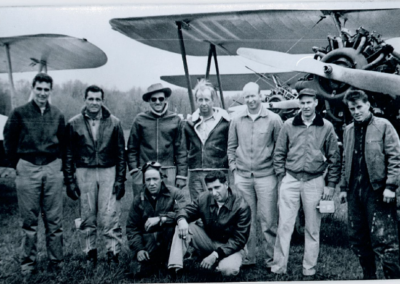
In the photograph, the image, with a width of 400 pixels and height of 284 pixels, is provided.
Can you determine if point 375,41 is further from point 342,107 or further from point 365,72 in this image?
point 342,107

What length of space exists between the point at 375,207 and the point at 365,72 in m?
1.50

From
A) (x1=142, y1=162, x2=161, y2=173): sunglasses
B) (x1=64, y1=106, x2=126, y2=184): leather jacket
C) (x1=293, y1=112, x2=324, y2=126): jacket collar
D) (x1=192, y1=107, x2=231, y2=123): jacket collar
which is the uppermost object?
(x1=192, y1=107, x2=231, y2=123): jacket collar

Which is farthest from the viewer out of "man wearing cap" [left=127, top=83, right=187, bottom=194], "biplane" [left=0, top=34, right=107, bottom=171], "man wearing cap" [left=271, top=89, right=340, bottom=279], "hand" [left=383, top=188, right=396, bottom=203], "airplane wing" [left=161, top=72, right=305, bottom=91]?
"airplane wing" [left=161, top=72, right=305, bottom=91]

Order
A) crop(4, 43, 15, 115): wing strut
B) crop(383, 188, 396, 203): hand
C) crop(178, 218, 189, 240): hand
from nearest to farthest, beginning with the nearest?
crop(383, 188, 396, 203): hand < crop(178, 218, 189, 240): hand < crop(4, 43, 15, 115): wing strut

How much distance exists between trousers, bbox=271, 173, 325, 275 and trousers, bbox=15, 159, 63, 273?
2352 mm

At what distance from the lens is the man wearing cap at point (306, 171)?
377cm

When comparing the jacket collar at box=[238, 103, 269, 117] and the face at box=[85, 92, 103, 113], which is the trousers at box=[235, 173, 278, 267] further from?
the face at box=[85, 92, 103, 113]

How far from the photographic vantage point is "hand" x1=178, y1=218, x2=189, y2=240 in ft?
12.0

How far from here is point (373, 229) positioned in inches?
141

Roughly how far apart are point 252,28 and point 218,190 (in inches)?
81.3

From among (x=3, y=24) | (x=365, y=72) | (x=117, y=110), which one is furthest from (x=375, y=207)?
(x=3, y=24)

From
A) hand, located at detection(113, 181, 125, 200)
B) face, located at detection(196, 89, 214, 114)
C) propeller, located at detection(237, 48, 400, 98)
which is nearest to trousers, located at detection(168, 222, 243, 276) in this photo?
hand, located at detection(113, 181, 125, 200)

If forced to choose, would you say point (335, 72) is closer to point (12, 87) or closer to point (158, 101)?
point (158, 101)

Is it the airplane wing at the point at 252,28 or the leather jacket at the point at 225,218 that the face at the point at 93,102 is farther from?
the leather jacket at the point at 225,218
